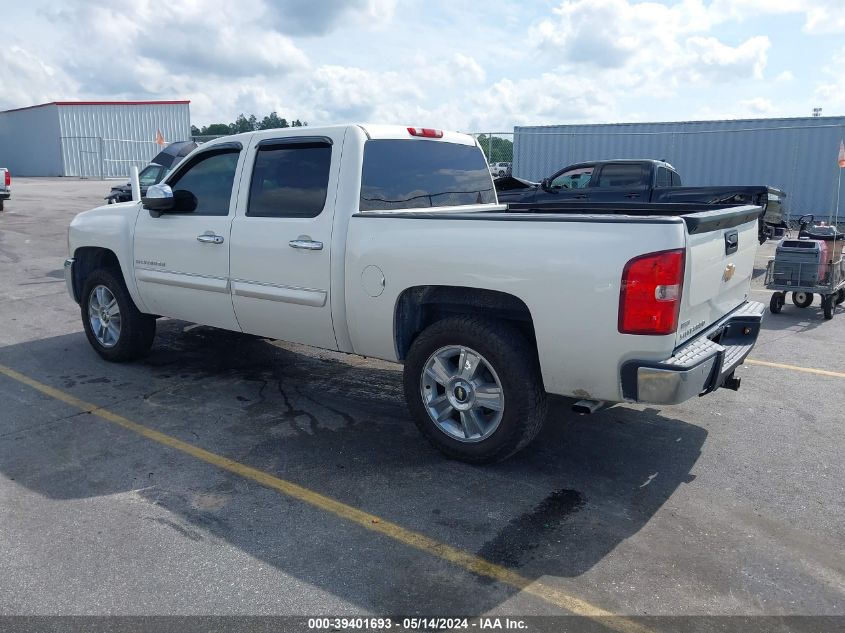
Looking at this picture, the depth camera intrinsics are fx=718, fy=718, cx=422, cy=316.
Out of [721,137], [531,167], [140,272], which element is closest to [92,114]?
[531,167]

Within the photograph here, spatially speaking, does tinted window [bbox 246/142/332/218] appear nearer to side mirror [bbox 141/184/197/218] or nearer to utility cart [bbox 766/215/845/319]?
side mirror [bbox 141/184/197/218]

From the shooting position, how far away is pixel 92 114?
41250mm

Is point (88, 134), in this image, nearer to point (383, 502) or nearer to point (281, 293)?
point (281, 293)

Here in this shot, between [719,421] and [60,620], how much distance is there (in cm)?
417

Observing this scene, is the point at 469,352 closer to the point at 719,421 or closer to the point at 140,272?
the point at 719,421

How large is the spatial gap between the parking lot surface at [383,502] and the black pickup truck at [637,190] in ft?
21.6

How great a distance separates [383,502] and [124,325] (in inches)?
138

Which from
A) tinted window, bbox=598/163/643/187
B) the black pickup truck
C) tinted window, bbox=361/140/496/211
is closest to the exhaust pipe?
tinted window, bbox=361/140/496/211

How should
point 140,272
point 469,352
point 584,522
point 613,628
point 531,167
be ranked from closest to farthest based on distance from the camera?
1. point 613,628
2. point 584,522
3. point 469,352
4. point 140,272
5. point 531,167

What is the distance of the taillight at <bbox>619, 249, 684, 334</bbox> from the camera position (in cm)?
341

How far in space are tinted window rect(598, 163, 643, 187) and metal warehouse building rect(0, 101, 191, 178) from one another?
1227 inches

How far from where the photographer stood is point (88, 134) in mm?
41156

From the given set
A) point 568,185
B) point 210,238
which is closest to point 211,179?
point 210,238

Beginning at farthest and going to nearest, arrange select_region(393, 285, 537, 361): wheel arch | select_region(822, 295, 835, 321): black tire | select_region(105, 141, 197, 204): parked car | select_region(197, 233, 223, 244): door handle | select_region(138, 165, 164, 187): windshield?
select_region(138, 165, 164, 187): windshield, select_region(105, 141, 197, 204): parked car, select_region(822, 295, 835, 321): black tire, select_region(197, 233, 223, 244): door handle, select_region(393, 285, 537, 361): wheel arch
